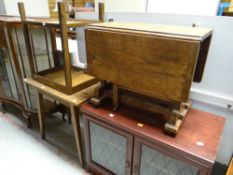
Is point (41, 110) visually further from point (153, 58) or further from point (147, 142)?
point (153, 58)

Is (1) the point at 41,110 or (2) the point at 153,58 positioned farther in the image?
(1) the point at 41,110

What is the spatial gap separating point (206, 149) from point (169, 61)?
1.62ft

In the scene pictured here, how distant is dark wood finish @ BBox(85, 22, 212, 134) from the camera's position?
2.64ft

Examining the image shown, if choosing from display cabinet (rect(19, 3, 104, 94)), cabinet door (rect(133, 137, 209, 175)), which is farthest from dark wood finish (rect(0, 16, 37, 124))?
cabinet door (rect(133, 137, 209, 175))

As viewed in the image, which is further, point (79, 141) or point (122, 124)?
point (79, 141)

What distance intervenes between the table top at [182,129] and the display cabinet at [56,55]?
293 mm

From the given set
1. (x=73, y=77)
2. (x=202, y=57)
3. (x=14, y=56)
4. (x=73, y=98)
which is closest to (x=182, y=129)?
(x=202, y=57)

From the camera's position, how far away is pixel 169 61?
2.75 ft

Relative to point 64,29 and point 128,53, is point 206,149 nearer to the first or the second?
point 128,53

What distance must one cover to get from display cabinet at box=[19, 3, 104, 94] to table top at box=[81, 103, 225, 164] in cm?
29

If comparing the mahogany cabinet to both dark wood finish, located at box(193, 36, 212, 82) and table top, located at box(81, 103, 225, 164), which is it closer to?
table top, located at box(81, 103, 225, 164)

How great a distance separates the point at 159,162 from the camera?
103 centimetres

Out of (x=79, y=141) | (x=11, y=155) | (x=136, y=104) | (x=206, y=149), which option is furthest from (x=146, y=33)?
(x=11, y=155)

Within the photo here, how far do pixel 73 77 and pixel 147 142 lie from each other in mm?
960
